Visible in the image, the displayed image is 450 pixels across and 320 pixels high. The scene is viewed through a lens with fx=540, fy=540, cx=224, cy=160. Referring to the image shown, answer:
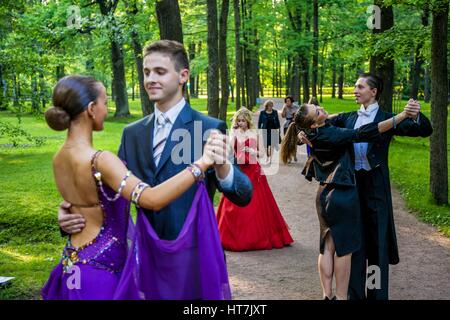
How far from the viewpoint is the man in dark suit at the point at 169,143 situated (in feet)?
10.3

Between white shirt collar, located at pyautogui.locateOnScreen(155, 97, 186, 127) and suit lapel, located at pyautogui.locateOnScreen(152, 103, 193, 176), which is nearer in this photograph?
suit lapel, located at pyautogui.locateOnScreen(152, 103, 193, 176)

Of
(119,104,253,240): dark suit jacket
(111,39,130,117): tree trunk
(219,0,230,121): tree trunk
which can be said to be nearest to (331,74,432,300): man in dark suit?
(119,104,253,240): dark suit jacket

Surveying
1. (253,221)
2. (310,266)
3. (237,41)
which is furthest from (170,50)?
(237,41)

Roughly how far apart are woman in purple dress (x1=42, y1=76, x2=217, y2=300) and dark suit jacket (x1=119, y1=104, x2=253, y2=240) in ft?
0.68

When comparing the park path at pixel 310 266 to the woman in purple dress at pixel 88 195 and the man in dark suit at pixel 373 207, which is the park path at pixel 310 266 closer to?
the man in dark suit at pixel 373 207

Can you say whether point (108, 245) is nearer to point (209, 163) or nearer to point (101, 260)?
point (101, 260)

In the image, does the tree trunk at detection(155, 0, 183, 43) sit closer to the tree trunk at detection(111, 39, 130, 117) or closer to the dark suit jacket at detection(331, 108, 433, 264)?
the dark suit jacket at detection(331, 108, 433, 264)

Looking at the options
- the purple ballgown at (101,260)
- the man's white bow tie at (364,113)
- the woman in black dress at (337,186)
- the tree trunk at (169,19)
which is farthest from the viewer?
the tree trunk at (169,19)

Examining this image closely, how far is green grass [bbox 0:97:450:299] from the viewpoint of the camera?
24.3 ft

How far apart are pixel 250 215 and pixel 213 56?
6623 millimetres

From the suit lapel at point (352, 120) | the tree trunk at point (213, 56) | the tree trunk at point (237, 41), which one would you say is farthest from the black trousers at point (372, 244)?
the tree trunk at point (237, 41)

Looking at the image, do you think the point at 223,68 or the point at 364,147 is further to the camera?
the point at 223,68

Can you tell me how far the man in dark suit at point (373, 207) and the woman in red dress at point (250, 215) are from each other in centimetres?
321

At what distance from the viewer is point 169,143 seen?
130 inches
